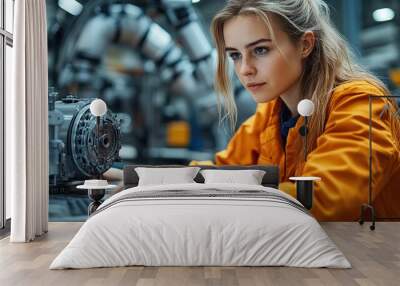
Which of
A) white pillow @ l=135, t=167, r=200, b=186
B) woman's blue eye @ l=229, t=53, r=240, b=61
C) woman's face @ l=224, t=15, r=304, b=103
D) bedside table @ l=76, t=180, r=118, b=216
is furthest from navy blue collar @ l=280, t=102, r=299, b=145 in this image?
bedside table @ l=76, t=180, r=118, b=216

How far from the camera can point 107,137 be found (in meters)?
6.29

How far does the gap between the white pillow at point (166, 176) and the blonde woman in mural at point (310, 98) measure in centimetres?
52

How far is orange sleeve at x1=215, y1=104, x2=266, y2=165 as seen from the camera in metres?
6.25

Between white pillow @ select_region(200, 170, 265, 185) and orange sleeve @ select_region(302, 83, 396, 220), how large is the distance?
0.50 metres

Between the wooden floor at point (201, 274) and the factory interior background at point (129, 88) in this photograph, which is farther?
the factory interior background at point (129, 88)

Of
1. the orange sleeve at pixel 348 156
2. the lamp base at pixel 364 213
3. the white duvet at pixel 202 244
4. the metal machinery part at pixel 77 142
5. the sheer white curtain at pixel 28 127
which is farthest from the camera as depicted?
the metal machinery part at pixel 77 142

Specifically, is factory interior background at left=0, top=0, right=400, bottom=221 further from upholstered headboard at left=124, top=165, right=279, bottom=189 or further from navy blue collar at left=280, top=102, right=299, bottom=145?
navy blue collar at left=280, top=102, right=299, bottom=145

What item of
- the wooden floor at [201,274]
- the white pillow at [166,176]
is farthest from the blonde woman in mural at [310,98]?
the wooden floor at [201,274]

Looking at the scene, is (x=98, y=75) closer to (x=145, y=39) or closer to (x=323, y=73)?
(x=145, y=39)

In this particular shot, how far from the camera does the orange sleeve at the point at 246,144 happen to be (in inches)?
246

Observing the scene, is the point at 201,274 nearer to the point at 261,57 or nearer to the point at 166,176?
the point at 166,176

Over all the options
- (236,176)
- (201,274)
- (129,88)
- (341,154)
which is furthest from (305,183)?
(201,274)

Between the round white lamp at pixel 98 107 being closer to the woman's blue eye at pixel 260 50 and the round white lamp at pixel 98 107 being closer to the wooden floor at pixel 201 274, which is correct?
the woman's blue eye at pixel 260 50

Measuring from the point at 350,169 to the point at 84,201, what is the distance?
2724 millimetres
